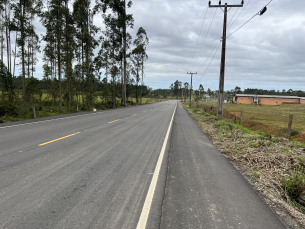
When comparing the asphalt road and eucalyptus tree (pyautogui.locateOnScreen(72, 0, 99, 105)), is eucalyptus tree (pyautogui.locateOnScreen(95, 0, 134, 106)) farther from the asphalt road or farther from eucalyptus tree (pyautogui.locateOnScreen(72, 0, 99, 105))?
the asphalt road

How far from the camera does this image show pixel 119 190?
382cm

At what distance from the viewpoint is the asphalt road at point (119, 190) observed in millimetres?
2916

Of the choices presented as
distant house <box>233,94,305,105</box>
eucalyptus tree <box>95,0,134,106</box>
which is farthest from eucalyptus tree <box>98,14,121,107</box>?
distant house <box>233,94,305,105</box>

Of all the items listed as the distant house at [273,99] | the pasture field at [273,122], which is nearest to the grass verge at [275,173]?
the pasture field at [273,122]

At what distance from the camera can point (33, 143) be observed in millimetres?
6992

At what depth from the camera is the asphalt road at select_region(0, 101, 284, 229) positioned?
292 centimetres

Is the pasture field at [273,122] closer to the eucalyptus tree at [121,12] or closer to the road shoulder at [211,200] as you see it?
the road shoulder at [211,200]

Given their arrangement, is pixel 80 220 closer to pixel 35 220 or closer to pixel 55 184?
pixel 35 220

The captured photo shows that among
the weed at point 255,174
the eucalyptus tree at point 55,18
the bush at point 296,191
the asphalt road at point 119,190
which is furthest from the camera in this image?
the eucalyptus tree at point 55,18

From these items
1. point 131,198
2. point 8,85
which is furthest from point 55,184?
point 8,85

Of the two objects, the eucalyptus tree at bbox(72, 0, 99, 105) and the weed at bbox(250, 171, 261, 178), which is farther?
the eucalyptus tree at bbox(72, 0, 99, 105)

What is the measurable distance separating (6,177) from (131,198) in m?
2.89

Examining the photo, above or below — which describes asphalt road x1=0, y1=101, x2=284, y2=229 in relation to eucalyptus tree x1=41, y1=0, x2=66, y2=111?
below

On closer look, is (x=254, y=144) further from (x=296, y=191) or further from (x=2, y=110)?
(x=2, y=110)
